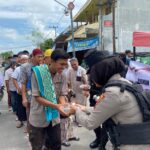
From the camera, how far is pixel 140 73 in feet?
22.0

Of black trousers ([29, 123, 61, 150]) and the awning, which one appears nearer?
black trousers ([29, 123, 61, 150])

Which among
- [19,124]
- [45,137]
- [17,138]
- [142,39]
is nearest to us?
[45,137]

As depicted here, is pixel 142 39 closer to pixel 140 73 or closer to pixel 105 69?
pixel 140 73

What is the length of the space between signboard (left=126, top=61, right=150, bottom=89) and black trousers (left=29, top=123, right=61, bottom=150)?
2.44 m

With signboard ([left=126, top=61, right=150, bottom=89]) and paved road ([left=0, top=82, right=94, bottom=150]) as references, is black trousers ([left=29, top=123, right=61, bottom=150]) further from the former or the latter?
signboard ([left=126, top=61, right=150, bottom=89])

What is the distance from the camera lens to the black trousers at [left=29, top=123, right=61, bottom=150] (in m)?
4.43

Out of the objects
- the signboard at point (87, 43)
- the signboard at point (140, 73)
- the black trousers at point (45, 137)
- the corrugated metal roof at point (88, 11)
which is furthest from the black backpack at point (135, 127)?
the corrugated metal roof at point (88, 11)

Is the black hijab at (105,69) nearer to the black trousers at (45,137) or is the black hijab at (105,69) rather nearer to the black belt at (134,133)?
the black belt at (134,133)

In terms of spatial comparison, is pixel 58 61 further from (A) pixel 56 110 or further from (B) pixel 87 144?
(B) pixel 87 144

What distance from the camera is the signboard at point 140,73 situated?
21.4ft

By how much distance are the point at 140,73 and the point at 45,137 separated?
8.73 feet

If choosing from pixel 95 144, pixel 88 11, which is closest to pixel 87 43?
pixel 88 11

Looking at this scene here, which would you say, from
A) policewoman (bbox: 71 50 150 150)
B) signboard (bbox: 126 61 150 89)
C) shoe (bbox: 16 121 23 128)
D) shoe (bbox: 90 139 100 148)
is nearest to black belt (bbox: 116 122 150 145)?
policewoman (bbox: 71 50 150 150)

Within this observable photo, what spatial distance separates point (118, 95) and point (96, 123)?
331 millimetres
